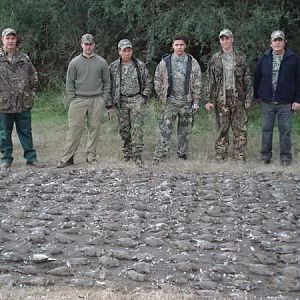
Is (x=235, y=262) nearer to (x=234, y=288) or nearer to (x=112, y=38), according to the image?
(x=234, y=288)

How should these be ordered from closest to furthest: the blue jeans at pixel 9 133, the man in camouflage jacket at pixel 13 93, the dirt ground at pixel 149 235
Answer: the dirt ground at pixel 149 235 → the man in camouflage jacket at pixel 13 93 → the blue jeans at pixel 9 133

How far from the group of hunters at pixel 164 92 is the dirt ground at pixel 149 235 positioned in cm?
103

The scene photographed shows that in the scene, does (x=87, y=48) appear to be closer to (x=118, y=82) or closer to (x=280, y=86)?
(x=118, y=82)

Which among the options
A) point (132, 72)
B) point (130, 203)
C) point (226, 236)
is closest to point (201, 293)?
point (226, 236)

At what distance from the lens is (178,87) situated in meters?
8.99

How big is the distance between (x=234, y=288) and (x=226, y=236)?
1092mm

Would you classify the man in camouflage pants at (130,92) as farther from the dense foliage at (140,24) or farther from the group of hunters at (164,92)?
the dense foliage at (140,24)

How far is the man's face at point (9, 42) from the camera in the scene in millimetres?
8484

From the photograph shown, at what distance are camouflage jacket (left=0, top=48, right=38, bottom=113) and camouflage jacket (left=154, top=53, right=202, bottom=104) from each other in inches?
77.3

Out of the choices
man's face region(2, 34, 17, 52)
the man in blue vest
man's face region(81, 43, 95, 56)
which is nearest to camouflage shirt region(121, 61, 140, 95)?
man's face region(81, 43, 95, 56)

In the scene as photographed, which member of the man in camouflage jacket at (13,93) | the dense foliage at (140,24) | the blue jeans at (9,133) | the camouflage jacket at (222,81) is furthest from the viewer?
the dense foliage at (140,24)

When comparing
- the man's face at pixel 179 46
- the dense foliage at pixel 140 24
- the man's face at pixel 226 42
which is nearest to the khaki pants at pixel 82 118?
the man's face at pixel 179 46

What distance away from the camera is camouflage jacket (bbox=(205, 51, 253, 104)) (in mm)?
8938

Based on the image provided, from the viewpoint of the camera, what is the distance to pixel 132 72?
8953 mm
